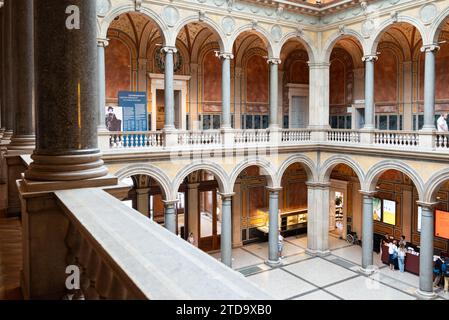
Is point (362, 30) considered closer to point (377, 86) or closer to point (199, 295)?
point (377, 86)

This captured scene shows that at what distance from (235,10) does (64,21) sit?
45.2 ft

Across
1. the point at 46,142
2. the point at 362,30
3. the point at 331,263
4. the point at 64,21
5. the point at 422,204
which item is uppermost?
the point at 362,30

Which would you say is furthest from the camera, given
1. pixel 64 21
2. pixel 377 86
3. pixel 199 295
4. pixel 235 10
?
pixel 377 86

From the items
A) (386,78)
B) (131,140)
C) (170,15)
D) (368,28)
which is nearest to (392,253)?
(386,78)

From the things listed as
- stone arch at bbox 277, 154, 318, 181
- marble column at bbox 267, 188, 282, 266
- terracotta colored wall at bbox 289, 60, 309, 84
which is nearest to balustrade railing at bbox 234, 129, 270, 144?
stone arch at bbox 277, 154, 318, 181

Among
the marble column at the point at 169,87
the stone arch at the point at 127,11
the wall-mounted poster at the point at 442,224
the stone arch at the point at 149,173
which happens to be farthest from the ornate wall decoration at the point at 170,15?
the wall-mounted poster at the point at 442,224

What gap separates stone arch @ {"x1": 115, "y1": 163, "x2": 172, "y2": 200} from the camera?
13938 mm

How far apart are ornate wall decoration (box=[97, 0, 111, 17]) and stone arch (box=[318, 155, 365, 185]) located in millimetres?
10799

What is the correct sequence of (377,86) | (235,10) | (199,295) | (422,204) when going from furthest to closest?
(377,86), (235,10), (422,204), (199,295)

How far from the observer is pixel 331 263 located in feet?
58.4

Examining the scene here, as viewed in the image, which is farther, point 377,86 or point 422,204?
point 377,86

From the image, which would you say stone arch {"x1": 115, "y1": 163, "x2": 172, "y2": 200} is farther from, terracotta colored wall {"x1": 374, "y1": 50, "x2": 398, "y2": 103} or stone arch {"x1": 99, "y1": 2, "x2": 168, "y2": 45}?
terracotta colored wall {"x1": 374, "y1": 50, "x2": 398, "y2": 103}
